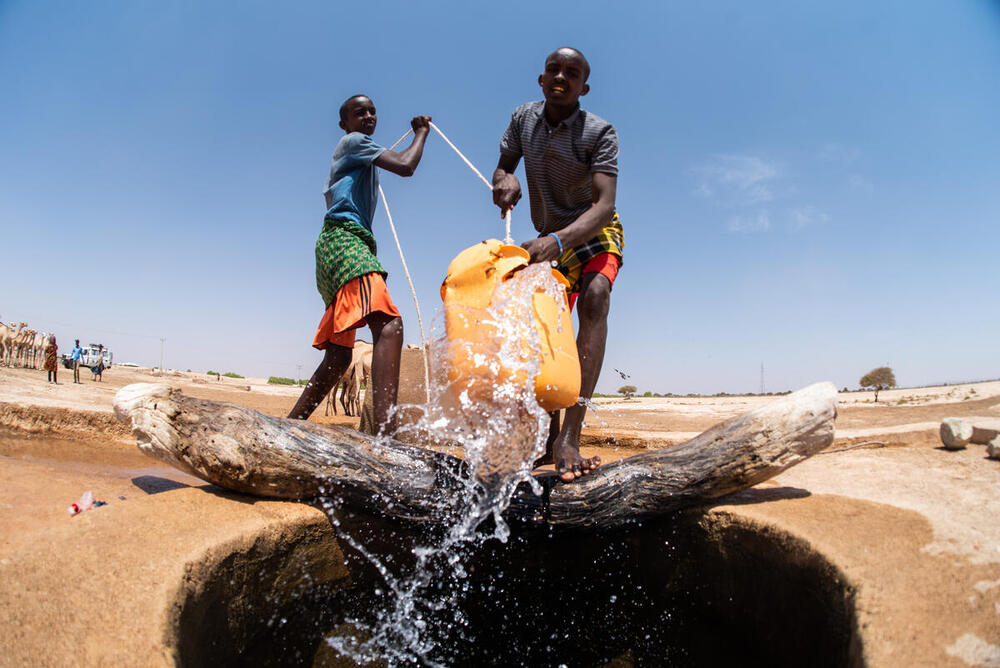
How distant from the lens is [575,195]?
2.77m

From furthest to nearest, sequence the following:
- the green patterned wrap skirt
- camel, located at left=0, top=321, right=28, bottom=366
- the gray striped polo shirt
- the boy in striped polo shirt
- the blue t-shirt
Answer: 1. camel, located at left=0, top=321, right=28, bottom=366
2. the blue t-shirt
3. the green patterned wrap skirt
4. the gray striped polo shirt
5. the boy in striped polo shirt

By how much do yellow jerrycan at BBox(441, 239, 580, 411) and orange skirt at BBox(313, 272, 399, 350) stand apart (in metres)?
0.63

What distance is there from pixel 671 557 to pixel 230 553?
1.74 m

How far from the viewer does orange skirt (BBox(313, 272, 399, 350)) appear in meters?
2.66

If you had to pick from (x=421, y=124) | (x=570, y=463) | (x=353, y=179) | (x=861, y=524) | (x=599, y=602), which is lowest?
(x=599, y=602)

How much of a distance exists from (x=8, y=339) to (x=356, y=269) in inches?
824

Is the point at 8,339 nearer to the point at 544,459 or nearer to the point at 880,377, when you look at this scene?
the point at 544,459

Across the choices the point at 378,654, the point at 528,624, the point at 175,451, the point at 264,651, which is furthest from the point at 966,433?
the point at 175,451

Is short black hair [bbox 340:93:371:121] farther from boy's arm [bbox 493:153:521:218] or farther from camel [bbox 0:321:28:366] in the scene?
camel [bbox 0:321:28:366]

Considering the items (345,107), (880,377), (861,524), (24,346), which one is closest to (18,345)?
(24,346)

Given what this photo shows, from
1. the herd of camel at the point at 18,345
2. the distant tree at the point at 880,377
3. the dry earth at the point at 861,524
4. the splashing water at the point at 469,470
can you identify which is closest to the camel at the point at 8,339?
the herd of camel at the point at 18,345

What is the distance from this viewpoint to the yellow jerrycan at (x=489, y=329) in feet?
6.65

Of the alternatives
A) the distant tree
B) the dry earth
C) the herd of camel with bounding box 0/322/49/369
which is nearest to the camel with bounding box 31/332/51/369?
the herd of camel with bounding box 0/322/49/369

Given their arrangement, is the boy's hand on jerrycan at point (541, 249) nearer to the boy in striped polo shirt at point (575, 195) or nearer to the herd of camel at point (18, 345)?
the boy in striped polo shirt at point (575, 195)
